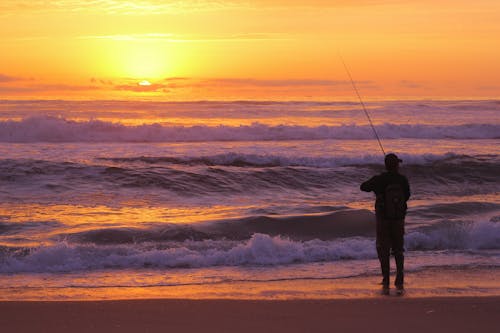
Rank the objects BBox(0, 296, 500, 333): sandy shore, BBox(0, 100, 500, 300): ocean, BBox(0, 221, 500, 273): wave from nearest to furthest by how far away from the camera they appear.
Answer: BBox(0, 296, 500, 333): sandy shore, BBox(0, 100, 500, 300): ocean, BBox(0, 221, 500, 273): wave

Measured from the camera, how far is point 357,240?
9.79m

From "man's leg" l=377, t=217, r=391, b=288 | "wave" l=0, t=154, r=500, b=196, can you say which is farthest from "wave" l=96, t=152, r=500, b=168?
"man's leg" l=377, t=217, r=391, b=288

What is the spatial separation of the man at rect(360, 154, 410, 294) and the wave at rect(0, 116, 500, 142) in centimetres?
1732

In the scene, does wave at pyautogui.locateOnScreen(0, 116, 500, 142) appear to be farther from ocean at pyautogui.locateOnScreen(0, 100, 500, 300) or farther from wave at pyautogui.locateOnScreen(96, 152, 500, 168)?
wave at pyautogui.locateOnScreen(96, 152, 500, 168)

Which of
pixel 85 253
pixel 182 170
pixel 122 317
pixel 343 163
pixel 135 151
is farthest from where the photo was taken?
pixel 135 151

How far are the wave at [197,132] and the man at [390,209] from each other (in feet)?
56.8

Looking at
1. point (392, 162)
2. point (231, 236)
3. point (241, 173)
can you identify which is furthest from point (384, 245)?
point (241, 173)

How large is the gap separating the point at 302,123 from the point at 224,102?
7.97m

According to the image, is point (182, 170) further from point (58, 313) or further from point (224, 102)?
point (224, 102)

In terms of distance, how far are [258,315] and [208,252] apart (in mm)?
2896

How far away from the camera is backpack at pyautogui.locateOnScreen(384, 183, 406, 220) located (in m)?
6.96

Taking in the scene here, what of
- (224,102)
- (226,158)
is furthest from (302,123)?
(226,158)

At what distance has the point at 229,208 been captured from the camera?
12.6 metres

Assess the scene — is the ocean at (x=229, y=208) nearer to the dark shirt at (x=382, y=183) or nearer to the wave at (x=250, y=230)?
the wave at (x=250, y=230)
